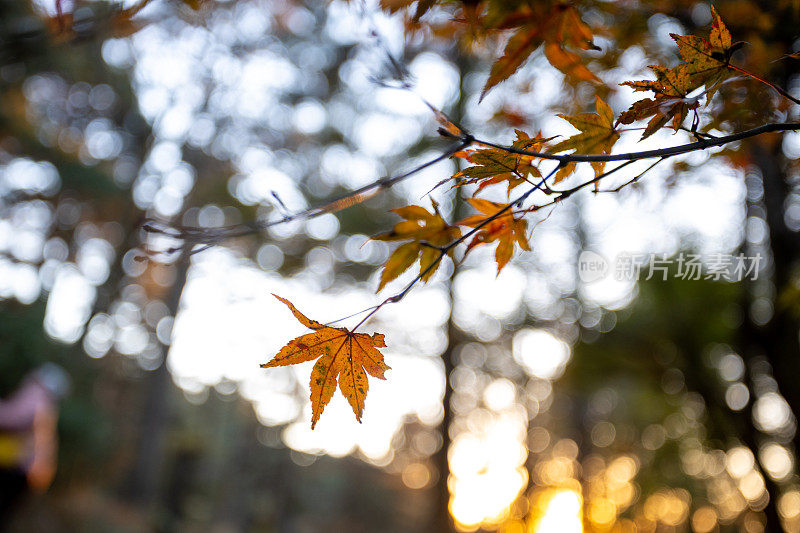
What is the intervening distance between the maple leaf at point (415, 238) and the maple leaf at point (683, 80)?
10.9 inches

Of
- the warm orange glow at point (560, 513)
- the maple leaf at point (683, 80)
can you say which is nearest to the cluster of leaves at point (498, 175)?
the maple leaf at point (683, 80)

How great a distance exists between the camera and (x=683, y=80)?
650 mm

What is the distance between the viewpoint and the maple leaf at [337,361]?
0.65m

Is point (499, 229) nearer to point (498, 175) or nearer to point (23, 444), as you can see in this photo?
point (498, 175)

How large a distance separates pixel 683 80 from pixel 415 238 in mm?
395

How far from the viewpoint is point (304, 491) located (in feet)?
59.8

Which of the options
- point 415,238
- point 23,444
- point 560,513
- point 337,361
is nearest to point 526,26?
point 415,238

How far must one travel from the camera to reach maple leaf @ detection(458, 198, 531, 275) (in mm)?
759

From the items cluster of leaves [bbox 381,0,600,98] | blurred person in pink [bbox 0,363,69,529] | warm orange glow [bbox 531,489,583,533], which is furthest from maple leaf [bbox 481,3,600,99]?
warm orange glow [bbox 531,489,583,533]

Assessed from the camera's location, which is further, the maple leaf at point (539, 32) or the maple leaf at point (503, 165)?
the maple leaf at point (539, 32)

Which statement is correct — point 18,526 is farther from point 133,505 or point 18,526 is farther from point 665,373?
point 665,373

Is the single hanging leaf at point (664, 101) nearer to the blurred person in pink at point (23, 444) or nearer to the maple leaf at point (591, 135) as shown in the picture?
the maple leaf at point (591, 135)

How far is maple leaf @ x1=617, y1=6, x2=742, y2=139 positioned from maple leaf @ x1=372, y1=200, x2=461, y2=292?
276 millimetres

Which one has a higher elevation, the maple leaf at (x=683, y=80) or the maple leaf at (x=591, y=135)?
the maple leaf at (x=683, y=80)
